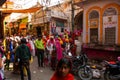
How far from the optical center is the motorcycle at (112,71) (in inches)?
323

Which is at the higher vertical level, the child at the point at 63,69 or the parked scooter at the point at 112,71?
the child at the point at 63,69

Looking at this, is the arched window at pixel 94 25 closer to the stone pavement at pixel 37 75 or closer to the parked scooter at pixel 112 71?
the stone pavement at pixel 37 75

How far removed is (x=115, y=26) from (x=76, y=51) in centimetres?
297

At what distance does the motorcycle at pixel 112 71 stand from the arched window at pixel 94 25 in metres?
5.19

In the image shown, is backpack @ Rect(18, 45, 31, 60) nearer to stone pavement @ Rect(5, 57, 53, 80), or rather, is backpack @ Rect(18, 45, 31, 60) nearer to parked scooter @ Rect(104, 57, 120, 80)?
stone pavement @ Rect(5, 57, 53, 80)

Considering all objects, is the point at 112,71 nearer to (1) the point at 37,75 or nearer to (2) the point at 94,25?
(1) the point at 37,75

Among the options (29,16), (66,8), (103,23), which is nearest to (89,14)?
(103,23)

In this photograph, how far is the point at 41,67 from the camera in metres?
11.1

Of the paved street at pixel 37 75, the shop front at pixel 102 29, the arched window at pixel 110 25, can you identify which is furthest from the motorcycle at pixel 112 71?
the arched window at pixel 110 25

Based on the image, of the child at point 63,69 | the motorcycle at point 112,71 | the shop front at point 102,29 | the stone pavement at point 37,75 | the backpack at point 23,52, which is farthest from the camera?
the shop front at point 102,29

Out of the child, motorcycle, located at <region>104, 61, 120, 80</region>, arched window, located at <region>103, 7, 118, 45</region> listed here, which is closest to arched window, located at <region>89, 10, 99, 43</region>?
arched window, located at <region>103, 7, 118, 45</region>

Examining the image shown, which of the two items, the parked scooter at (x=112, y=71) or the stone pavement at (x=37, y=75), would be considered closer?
Result: the parked scooter at (x=112, y=71)

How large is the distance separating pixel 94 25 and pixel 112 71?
5.69 m

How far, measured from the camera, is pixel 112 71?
830cm
